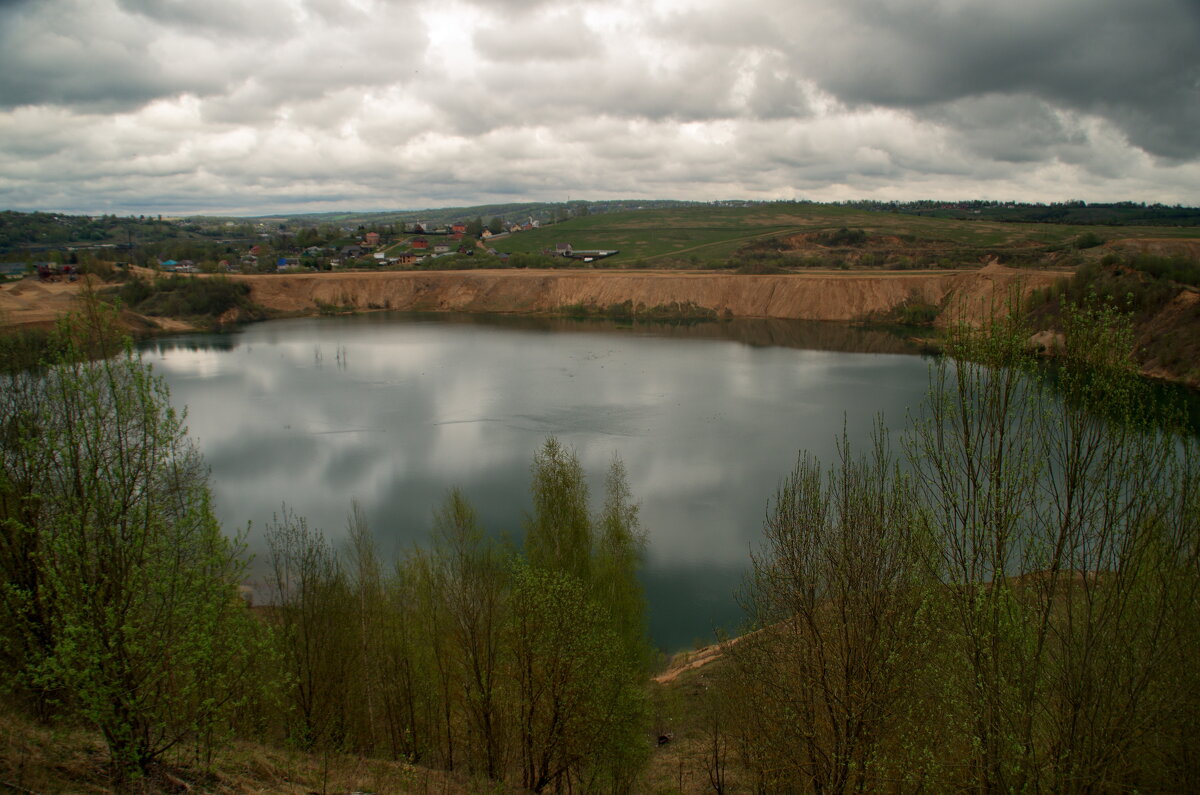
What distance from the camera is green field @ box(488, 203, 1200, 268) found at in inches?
3054

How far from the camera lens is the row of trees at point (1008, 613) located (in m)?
5.72

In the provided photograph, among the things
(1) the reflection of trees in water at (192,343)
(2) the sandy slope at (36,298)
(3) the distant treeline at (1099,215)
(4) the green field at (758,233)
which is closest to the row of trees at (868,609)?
(2) the sandy slope at (36,298)

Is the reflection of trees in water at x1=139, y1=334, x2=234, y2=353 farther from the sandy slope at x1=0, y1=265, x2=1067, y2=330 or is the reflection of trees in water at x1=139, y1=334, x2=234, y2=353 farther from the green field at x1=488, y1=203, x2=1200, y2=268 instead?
the green field at x1=488, y1=203, x2=1200, y2=268

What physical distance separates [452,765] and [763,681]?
5085mm

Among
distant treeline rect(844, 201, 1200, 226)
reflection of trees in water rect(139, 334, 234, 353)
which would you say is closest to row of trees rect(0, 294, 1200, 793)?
reflection of trees in water rect(139, 334, 234, 353)

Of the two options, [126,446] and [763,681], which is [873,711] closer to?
[763,681]

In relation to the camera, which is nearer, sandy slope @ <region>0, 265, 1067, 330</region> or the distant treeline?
sandy slope @ <region>0, 265, 1067, 330</region>

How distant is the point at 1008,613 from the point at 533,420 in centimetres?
2412

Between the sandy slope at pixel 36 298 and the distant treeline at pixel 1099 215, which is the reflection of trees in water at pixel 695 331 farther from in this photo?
the distant treeline at pixel 1099 215

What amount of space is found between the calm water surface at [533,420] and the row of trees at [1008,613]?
22.5 ft

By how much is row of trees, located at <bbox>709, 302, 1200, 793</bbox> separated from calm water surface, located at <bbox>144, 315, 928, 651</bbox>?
6870mm

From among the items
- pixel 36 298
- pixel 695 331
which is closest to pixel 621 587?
pixel 695 331

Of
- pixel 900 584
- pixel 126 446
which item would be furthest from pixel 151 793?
pixel 900 584

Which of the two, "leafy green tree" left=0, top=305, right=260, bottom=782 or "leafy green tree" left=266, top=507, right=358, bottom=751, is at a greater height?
"leafy green tree" left=0, top=305, right=260, bottom=782
